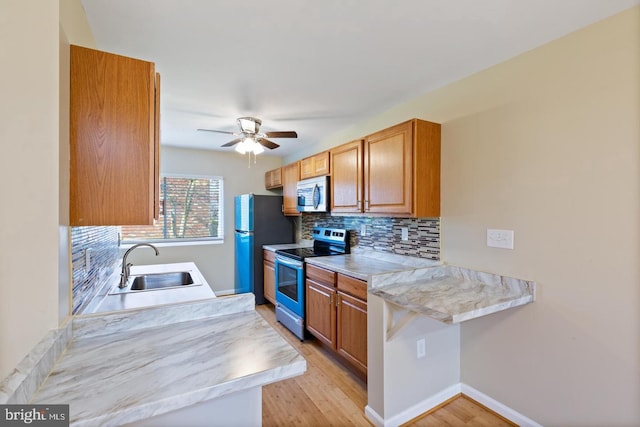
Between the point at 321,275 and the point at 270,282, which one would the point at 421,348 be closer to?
the point at 321,275

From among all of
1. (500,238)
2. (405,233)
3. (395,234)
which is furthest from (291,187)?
(500,238)

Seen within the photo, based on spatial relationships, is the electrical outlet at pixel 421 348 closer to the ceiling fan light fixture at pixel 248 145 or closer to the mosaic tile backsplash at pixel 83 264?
the mosaic tile backsplash at pixel 83 264

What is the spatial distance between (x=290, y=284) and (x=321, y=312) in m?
0.67

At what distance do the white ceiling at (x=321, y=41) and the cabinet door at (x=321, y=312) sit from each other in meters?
1.71

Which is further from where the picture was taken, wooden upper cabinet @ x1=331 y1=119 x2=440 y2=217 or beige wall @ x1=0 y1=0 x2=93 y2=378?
wooden upper cabinet @ x1=331 y1=119 x2=440 y2=217

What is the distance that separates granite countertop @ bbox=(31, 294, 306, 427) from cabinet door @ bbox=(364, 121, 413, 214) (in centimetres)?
138

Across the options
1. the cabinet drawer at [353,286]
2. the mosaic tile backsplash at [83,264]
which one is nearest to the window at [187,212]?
the mosaic tile backsplash at [83,264]

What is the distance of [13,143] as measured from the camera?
0.92 meters

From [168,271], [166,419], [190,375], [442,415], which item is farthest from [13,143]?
[442,415]

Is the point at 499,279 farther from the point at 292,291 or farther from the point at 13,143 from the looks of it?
the point at 13,143

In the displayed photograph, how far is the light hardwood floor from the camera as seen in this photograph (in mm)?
1893

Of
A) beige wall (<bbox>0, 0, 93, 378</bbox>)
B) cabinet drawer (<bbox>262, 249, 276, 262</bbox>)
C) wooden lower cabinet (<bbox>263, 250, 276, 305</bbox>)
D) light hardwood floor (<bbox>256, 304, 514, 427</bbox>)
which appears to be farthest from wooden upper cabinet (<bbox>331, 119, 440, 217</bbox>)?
beige wall (<bbox>0, 0, 93, 378</bbox>)

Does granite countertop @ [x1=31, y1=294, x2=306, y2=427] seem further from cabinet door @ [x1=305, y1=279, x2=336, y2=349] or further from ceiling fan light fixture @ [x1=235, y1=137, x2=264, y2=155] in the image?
ceiling fan light fixture @ [x1=235, y1=137, x2=264, y2=155]

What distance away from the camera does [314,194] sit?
3.29 m
